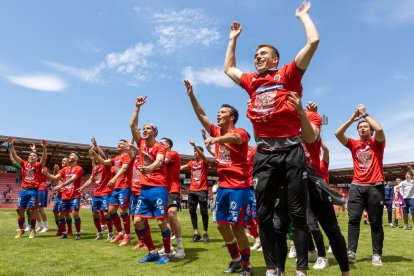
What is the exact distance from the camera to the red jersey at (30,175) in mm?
10953

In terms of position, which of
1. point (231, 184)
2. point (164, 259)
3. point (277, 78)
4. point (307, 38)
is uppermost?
point (307, 38)

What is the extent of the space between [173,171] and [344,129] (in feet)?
13.6

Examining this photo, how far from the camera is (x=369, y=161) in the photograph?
634cm

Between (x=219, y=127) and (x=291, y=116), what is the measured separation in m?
2.11

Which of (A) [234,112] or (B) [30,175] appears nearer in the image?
(A) [234,112]

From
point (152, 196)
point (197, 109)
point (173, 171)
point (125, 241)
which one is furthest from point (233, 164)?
point (125, 241)

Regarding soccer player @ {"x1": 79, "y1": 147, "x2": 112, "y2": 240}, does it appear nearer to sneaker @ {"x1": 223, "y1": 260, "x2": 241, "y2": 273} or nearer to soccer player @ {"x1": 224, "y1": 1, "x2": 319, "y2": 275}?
sneaker @ {"x1": 223, "y1": 260, "x2": 241, "y2": 273}

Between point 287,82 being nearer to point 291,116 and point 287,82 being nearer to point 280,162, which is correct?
point 291,116

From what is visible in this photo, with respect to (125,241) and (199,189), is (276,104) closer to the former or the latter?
(125,241)

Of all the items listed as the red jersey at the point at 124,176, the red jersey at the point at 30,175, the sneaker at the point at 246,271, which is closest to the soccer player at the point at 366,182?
the sneaker at the point at 246,271

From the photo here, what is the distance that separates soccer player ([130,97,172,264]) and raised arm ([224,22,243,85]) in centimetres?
270

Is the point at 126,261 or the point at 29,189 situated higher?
the point at 29,189

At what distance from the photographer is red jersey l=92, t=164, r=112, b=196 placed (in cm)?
1006

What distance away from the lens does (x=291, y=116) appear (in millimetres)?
3605
